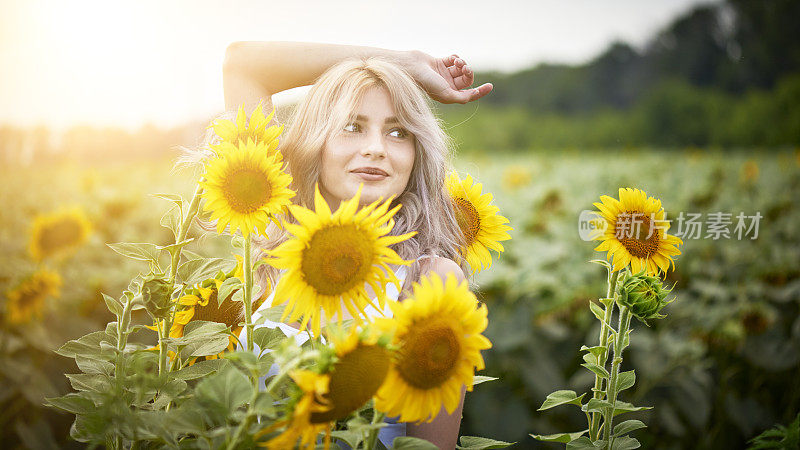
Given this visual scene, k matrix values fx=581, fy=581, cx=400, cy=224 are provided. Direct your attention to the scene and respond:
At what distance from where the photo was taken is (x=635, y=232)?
829 mm

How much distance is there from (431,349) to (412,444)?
10 centimetres

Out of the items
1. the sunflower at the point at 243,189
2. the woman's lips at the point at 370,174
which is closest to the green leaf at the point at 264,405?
the sunflower at the point at 243,189

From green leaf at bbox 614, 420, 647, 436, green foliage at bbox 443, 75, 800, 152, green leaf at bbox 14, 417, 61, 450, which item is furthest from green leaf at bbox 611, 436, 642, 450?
green foliage at bbox 443, 75, 800, 152

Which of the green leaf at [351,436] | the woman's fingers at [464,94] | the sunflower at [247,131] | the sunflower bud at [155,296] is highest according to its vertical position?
the woman's fingers at [464,94]

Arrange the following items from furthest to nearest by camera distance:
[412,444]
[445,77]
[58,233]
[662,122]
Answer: [662,122], [58,233], [445,77], [412,444]

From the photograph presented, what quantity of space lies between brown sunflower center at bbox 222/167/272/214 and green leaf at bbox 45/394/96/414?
246 millimetres

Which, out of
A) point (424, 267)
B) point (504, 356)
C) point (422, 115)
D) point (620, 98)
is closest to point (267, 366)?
point (424, 267)

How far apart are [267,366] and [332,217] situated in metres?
0.16

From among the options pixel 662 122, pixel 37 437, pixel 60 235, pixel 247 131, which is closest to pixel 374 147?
pixel 247 131

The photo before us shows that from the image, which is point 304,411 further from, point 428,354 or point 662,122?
point 662,122

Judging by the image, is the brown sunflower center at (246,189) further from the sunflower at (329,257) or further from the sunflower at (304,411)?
the sunflower at (304,411)

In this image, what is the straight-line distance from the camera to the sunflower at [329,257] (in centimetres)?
57

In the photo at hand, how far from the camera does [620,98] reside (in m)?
11.8

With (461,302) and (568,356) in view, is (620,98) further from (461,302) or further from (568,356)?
(461,302)
